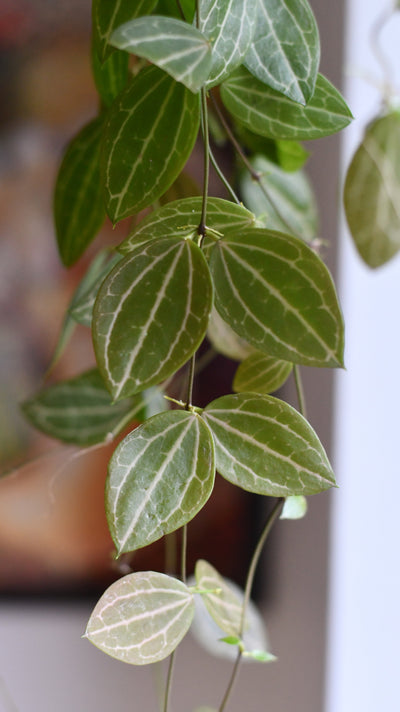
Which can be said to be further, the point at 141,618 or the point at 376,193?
the point at 376,193

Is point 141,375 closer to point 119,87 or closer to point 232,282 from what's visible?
point 232,282

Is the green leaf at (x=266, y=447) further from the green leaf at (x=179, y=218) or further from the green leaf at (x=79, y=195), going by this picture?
the green leaf at (x=79, y=195)

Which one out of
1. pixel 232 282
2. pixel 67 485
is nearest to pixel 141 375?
pixel 232 282

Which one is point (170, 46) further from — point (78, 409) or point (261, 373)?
point (78, 409)

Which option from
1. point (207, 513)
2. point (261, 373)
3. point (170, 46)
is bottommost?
point (207, 513)

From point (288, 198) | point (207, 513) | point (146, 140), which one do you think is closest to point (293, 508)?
point (146, 140)

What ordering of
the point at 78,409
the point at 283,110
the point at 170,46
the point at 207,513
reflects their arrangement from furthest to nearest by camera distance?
1. the point at 207,513
2. the point at 78,409
3. the point at 283,110
4. the point at 170,46

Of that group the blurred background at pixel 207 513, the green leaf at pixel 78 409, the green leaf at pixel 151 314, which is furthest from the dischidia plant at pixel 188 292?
the blurred background at pixel 207 513
